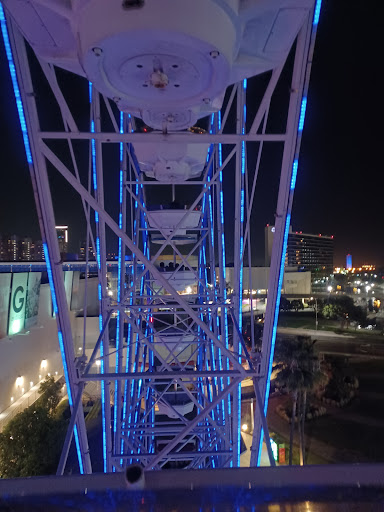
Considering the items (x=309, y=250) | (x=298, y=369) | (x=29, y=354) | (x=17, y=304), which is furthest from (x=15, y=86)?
(x=309, y=250)

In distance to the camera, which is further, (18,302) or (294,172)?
(18,302)

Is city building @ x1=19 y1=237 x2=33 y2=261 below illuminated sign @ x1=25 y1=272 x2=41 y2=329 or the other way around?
the other way around

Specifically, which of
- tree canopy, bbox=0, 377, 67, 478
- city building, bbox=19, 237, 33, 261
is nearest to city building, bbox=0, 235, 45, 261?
city building, bbox=19, 237, 33, 261

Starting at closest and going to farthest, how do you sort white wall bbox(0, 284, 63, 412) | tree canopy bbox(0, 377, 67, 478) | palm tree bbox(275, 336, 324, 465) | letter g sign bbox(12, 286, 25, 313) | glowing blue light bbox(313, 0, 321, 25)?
1. glowing blue light bbox(313, 0, 321, 25)
2. tree canopy bbox(0, 377, 67, 478)
3. palm tree bbox(275, 336, 324, 465)
4. white wall bbox(0, 284, 63, 412)
5. letter g sign bbox(12, 286, 25, 313)

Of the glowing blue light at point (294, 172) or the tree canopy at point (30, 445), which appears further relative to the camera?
the tree canopy at point (30, 445)

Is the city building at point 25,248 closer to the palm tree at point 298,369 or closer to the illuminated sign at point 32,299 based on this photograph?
the illuminated sign at point 32,299

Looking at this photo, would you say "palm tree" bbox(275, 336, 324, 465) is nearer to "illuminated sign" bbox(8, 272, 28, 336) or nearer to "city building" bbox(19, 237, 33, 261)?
"illuminated sign" bbox(8, 272, 28, 336)

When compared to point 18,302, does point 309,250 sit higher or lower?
higher

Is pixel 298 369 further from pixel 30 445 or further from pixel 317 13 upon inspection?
pixel 317 13

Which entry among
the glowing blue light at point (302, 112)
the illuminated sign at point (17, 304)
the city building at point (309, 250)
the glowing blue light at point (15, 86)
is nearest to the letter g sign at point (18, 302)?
the illuminated sign at point (17, 304)

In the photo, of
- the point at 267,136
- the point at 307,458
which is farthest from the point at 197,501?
the point at 307,458
